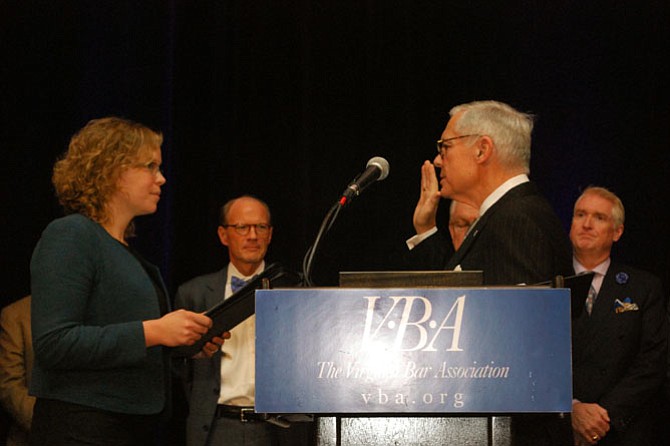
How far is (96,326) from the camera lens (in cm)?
221

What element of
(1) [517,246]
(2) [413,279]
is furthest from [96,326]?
(1) [517,246]

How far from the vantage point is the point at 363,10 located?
4.22m

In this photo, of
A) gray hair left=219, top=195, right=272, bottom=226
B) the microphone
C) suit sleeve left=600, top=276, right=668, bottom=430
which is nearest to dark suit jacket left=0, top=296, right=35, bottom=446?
gray hair left=219, top=195, right=272, bottom=226

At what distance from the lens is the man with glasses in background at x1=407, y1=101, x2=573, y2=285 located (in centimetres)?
204

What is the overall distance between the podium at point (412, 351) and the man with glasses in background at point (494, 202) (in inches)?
19.7

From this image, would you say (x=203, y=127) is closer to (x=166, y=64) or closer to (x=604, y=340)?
(x=166, y=64)

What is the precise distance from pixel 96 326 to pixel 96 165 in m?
0.49

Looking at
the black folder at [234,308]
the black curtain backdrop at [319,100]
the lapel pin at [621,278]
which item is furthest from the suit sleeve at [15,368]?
the lapel pin at [621,278]

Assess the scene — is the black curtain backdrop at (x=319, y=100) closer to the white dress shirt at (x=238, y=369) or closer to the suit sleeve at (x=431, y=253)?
the white dress shirt at (x=238, y=369)

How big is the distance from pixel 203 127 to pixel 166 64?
14.2 inches

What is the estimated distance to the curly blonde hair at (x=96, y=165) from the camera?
7.93ft

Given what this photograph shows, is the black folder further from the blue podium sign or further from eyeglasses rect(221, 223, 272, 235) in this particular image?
eyeglasses rect(221, 223, 272, 235)

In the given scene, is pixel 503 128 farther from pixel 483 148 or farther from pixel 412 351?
pixel 412 351

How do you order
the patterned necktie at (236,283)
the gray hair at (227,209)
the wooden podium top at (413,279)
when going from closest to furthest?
the wooden podium top at (413,279) < the patterned necktie at (236,283) < the gray hair at (227,209)
